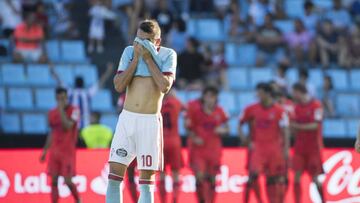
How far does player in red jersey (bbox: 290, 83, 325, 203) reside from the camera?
1864 centimetres

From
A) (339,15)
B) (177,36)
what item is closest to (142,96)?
(177,36)

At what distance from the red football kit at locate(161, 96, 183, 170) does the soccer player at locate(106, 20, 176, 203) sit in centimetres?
515

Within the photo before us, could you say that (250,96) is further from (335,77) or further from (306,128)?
(306,128)

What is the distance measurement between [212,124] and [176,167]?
41.0 inches

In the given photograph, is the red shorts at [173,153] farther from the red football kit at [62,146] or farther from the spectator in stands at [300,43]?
the spectator in stands at [300,43]

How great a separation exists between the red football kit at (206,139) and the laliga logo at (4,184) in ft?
9.68

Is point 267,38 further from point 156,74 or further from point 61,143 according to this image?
point 156,74

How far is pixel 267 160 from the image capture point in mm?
18344

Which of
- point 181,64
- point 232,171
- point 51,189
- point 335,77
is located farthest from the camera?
point 335,77

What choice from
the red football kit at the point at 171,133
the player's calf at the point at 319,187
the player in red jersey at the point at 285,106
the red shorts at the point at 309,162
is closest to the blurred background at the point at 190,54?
the player in red jersey at the point at 285,106

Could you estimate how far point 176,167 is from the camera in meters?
18.2

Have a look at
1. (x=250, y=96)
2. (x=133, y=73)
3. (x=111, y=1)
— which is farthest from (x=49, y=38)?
(x=133, y=73)

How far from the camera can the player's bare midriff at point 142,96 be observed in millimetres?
12797

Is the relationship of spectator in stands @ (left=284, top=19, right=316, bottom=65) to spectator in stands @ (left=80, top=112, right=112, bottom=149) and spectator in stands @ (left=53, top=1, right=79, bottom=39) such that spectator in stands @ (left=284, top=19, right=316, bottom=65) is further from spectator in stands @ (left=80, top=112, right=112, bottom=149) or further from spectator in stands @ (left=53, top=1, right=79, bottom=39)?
spectator in stands @ (left=80, top=112, right=112, bottom=149)
